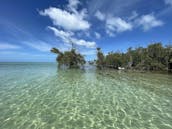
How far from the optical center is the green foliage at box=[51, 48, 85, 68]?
40156mm

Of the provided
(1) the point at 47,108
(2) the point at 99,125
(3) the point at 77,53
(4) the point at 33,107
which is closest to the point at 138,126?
(2) the point at 99,125

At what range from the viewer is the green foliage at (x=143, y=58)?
40.4 meters

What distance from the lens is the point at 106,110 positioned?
665cm

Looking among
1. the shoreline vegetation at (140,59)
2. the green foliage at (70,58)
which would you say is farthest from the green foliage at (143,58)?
the green foliage at (70,58)

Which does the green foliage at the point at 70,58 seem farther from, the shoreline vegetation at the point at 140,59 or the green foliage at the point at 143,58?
the green foliage at the point at 143,58

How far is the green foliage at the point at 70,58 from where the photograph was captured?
132ft

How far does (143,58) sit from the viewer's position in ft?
143

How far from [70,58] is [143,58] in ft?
77.8

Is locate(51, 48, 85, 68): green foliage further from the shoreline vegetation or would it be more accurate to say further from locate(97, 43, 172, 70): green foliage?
locate(97, 43, 172, 70): green foliage

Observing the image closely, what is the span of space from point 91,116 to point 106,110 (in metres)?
1.09

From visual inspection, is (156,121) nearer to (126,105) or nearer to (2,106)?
(126,105)

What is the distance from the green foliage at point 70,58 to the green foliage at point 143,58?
11311 mm

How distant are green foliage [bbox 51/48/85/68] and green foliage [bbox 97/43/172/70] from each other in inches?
445

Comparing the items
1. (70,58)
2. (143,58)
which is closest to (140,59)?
(143,58)
